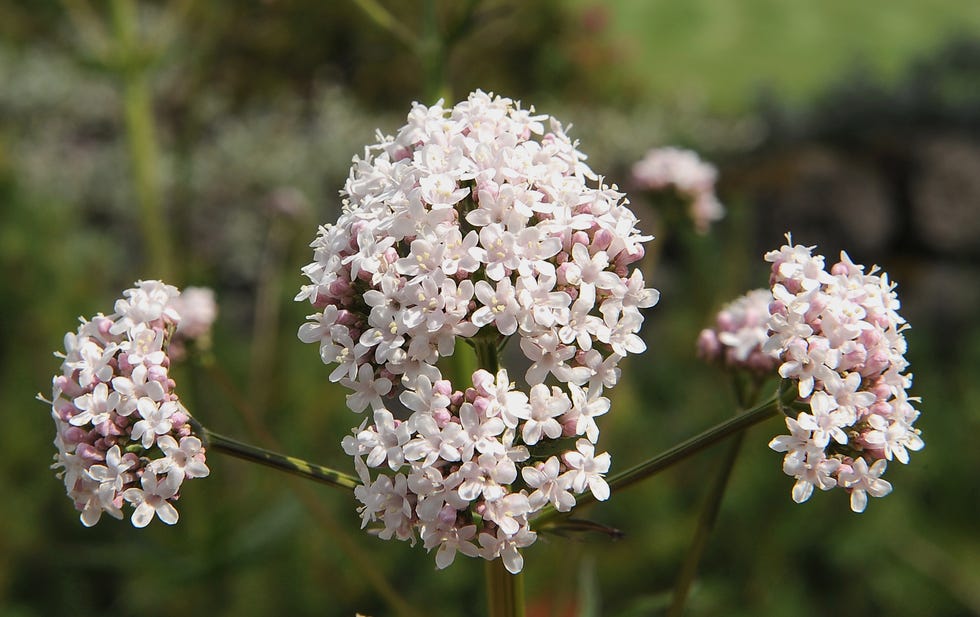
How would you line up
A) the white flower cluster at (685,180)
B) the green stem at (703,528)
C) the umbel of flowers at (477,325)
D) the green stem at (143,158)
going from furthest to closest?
the green stem at (143,158) → the white flower cluster at (685,180) → the green stem at (703,528) → the umbel of flowers at (477,325)

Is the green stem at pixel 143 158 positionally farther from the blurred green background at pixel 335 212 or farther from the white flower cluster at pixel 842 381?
the white flower cluster at pixel 842 381

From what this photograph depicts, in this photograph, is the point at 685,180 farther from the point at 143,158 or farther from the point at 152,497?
the point at 143,158

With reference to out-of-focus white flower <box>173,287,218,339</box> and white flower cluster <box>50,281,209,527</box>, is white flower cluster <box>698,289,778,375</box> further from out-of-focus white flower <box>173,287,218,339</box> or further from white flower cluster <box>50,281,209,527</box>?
out-of-focus white flower <box>173,287,218,339</box>

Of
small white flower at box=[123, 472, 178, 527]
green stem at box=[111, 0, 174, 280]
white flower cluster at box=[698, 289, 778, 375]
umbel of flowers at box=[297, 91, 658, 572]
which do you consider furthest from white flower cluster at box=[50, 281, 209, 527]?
green stem at box=[111, 0, 174, 280]

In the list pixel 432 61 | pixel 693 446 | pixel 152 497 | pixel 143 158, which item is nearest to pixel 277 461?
pixel 152 497

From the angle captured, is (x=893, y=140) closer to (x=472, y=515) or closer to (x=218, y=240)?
(x=218, y=240)

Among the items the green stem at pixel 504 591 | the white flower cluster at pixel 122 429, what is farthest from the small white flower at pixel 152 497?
the green stem at pixel 504 591
